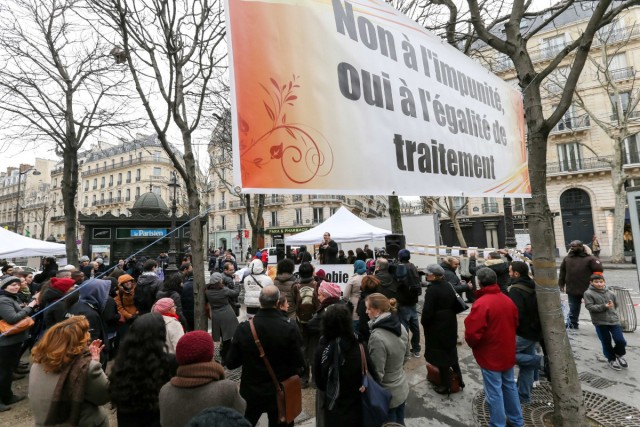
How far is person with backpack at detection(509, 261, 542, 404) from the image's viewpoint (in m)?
3.87

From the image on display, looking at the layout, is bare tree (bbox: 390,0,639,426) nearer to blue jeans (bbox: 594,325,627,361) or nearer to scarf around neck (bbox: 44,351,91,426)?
blue jeans (bbox: 594,325,627,361)

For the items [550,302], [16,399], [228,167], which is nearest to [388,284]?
[550,302]

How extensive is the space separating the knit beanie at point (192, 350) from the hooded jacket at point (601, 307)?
5750 mm

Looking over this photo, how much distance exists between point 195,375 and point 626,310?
8.30 m

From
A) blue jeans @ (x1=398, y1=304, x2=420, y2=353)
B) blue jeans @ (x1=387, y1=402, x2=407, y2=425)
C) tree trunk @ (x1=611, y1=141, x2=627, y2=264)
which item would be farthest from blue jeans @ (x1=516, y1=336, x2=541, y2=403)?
tree trunk @ (x1=611, y1=141, x2=627, y2=264)

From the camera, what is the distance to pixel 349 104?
2.22m

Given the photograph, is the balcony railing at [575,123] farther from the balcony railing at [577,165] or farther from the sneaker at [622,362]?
the sneaker at [622,362]

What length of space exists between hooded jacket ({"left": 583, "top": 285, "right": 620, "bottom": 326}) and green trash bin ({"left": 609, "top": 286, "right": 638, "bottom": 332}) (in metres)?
1.83

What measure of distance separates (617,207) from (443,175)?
24447mm

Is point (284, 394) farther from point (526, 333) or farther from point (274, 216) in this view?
point (274, 216)

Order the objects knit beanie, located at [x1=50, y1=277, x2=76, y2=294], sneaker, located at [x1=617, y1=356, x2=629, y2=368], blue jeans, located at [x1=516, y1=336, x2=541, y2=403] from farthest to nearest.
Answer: sneaker, located at [x1=617, y1=356, x2=629, y2=368], knit beanie, located at [x1=50, y1=277, x2=76, y2=294], blue jeans, located at [x1=516, y1=336, x2=541, y2=403]

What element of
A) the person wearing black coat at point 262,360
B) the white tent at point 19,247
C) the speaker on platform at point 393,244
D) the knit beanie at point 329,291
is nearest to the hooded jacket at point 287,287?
the knit beanie at point 329,291

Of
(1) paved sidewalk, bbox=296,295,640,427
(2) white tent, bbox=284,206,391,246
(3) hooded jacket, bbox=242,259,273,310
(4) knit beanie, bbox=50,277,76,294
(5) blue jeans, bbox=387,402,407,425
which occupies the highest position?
(2) white tent, bbox=284,206,391,246

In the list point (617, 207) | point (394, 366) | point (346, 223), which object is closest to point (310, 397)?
point (394, 366)
